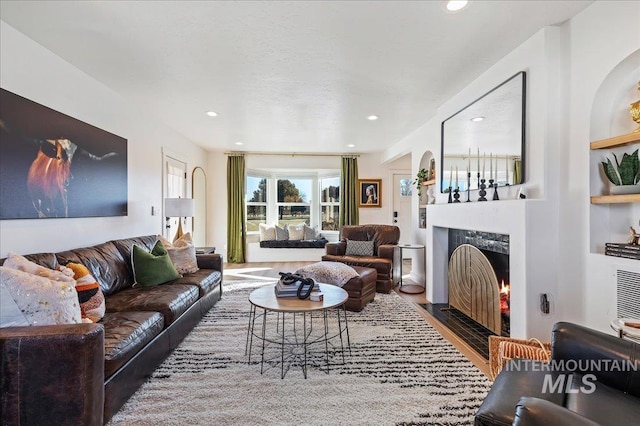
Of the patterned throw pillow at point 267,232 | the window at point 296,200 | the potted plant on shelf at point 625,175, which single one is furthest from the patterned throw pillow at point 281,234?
the potted plant on shelf at point 625,175

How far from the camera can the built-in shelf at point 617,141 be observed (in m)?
1.78

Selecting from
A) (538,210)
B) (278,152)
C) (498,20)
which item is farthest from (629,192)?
(278,152)

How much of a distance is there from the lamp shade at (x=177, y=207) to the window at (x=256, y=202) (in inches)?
107

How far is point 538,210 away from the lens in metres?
2.19

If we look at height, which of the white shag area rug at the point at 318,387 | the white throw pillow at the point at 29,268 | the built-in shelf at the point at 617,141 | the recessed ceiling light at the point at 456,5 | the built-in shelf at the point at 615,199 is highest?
the recessed ceiling light at the point at 456,5

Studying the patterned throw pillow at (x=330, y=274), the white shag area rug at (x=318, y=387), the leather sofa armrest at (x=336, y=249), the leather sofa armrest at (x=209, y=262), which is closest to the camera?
the white shag area rug at (x=318, y=387)

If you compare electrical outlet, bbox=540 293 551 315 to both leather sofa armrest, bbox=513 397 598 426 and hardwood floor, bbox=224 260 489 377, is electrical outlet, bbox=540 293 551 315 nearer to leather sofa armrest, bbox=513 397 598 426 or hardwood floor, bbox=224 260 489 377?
hardwood floor, bbox=224 260 489 377

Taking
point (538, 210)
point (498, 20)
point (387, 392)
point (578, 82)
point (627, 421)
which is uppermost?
point (498, 20)

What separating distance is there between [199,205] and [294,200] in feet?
7.23

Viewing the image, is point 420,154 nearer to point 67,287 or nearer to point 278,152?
point 278,152

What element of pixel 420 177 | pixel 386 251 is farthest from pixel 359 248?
pixel 420 177

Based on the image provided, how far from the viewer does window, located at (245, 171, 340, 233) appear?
Result: 735 cm

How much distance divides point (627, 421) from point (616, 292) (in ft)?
3.61

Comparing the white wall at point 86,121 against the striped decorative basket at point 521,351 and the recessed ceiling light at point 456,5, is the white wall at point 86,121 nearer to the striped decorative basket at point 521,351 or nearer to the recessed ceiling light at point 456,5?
the recessed ceiling light at point 456,5
